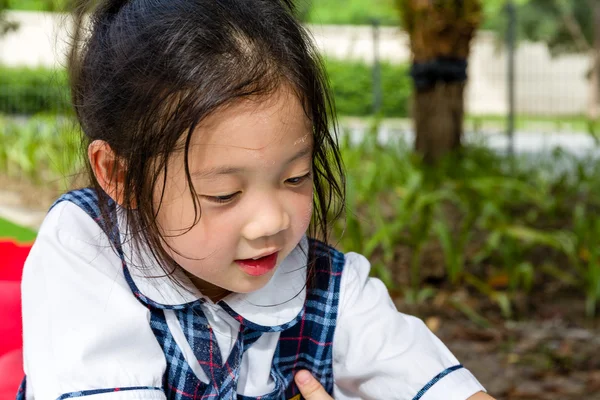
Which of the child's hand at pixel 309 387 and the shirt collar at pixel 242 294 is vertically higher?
the shirt collar at pixel 242 294

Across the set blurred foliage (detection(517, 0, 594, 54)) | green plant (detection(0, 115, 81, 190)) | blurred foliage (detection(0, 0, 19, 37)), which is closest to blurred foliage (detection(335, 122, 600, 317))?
blurred foliage (detection(0, 0, 19, 37))

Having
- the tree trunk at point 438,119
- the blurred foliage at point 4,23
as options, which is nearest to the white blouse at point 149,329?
the blurred foliage at point 4,23

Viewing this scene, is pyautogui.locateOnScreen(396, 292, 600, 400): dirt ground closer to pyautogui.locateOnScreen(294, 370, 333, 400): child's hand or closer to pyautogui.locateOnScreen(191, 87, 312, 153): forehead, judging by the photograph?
pyautogui.locateOnScreen(294, 370, 333, 400): child's hand

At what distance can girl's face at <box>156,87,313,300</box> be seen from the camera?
91 centimetres

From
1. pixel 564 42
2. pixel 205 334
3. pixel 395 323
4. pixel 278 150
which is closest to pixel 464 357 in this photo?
pixel 395 323

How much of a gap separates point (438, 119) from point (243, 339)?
2.83m

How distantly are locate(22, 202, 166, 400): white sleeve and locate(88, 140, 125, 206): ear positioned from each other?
90mm

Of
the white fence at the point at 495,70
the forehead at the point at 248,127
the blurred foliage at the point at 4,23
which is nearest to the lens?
the forehead at the point at 248,127

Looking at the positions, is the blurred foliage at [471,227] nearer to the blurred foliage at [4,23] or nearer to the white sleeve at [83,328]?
the white sleeve at [83,328]

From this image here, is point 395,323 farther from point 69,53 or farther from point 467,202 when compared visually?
point 467,202

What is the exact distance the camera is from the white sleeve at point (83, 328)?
0.95m

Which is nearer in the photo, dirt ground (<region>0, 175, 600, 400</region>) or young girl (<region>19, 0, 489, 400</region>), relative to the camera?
young girl (<region>19, 0, 489, 400</region>)

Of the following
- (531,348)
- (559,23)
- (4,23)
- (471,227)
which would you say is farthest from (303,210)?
(559,23)

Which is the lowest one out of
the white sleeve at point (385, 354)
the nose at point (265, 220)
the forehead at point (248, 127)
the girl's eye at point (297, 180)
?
the white sleeve at point (385, 354)
